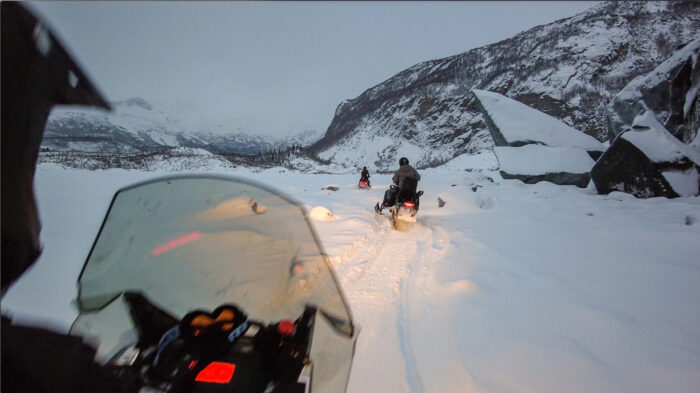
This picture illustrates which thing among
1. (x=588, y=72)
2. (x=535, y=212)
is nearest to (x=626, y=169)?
(x=535, y=212)

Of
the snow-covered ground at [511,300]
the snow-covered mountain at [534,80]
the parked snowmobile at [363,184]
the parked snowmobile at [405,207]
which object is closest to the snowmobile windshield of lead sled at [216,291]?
the snow-covered ground at [511,300]

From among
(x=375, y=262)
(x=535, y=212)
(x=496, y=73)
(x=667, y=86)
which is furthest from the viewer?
(x=496, y=73)

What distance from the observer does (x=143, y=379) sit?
3.37ft

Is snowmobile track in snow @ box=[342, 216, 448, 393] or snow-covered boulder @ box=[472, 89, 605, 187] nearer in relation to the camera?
snowmobile track in snow @ box=[342, 216, 448, 393]

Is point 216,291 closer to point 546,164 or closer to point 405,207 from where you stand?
point 405,207

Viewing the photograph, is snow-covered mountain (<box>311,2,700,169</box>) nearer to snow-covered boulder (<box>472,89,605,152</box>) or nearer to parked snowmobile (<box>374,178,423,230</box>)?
snow-covered boulder (<box>472,89,605,152</box>)

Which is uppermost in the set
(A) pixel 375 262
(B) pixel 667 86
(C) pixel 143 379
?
(B) pixel 667 86

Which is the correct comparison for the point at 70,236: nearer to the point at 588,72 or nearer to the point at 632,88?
the point at 632,88

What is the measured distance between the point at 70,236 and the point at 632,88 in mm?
20176

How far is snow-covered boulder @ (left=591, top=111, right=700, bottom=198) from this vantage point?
6809mm

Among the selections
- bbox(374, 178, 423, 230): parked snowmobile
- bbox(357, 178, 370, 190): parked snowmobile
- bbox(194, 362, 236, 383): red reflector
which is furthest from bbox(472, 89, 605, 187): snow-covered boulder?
bbox(194, 362, 236, 383): red reflector

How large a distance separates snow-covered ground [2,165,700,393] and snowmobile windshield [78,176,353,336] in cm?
31

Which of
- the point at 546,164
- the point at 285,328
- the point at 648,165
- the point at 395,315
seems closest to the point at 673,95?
the point at 546,164

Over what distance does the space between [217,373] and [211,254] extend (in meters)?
0.66
